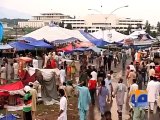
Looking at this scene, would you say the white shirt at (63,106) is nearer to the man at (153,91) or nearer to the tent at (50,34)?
the man at (153,91)

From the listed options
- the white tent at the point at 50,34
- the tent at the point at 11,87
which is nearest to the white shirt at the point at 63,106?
the tent at the point at 11,87

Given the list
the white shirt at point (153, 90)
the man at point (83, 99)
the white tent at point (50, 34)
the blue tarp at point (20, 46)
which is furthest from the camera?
the white tent at point (50, 34)

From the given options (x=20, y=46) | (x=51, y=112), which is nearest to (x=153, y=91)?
(x=51, y=112)

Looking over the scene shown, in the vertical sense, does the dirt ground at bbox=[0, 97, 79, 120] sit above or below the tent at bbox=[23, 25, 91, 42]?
below

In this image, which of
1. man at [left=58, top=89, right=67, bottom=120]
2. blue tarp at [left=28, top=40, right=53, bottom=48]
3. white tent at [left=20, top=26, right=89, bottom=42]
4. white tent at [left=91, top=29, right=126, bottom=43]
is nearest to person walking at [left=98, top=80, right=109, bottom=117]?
man at [left=58, top=89, right=67, bottom=120]

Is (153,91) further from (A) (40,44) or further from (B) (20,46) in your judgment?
(A) (40,44)

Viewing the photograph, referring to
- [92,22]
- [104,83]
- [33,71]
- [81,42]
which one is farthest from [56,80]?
[92,22]

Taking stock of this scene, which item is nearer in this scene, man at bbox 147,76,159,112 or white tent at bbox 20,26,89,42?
man at bbox 147,76,159,112

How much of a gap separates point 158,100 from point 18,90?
4.95m

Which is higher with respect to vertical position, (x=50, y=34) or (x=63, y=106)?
(x=50, y=34)

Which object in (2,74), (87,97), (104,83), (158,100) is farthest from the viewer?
(2,74)

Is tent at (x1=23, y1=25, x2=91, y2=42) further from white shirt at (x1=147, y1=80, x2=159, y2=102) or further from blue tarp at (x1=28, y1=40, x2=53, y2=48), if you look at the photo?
white shirt at (x1=147, y1=80, x2=159, y2=102)

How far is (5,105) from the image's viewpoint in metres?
14.5

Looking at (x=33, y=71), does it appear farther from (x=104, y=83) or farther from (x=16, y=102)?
(x=104, y=83)
